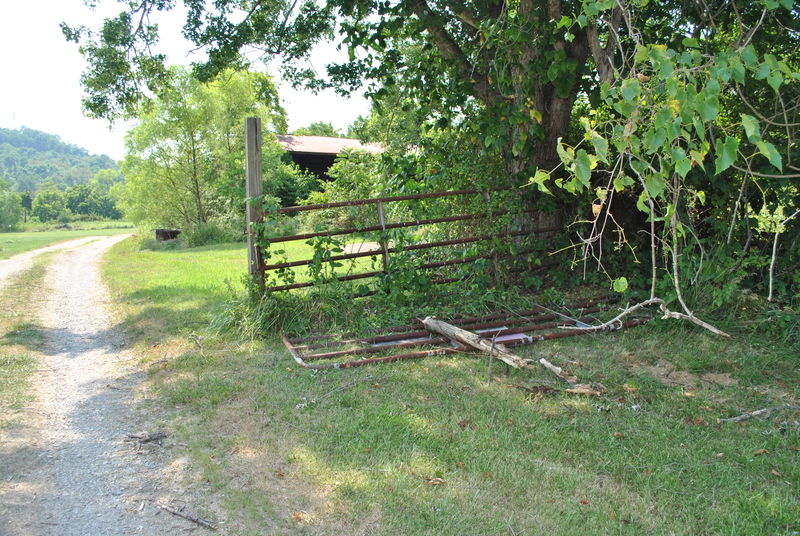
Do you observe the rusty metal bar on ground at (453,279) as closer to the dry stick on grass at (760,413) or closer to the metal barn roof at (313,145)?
the dry stick on grass at (760,413)

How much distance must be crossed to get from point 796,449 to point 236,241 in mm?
22854

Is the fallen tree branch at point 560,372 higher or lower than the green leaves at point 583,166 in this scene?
lower

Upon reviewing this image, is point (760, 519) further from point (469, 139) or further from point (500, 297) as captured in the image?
point (469, 139)

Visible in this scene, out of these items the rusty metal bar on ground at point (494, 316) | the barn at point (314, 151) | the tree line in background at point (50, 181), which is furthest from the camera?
the tree line in background at point (50, 181)

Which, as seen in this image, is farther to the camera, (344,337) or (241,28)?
(241,28)

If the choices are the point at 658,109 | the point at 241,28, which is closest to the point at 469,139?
the point at 241,28

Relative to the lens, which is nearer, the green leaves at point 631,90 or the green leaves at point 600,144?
the green leaves at point 600,144

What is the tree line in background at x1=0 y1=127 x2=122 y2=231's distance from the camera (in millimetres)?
57600

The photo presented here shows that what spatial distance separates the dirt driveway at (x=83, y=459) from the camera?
2.90m

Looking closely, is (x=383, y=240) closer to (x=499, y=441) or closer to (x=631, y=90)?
(x=499, y=441)

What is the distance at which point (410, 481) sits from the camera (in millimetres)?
3162

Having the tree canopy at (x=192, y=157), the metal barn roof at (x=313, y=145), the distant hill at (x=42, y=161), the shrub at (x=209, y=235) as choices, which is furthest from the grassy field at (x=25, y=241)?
the distant hill at (x=42, y=161)

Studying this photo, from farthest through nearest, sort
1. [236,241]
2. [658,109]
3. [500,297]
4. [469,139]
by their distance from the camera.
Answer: [236,241]
[469,139]
[500,297]
[658,109]

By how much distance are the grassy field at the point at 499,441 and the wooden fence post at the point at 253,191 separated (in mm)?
1244
